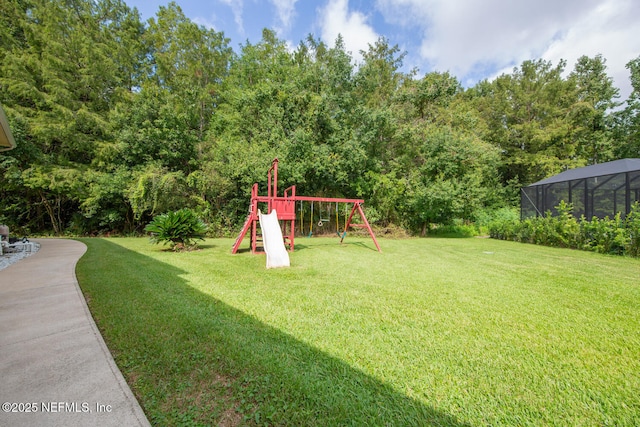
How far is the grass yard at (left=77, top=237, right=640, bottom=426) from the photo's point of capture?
1404 mm

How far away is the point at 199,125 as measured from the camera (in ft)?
46.7

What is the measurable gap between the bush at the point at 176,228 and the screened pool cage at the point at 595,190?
1289 centimetres

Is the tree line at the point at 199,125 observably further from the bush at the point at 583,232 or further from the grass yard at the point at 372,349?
the grass yard at the point at 372,349

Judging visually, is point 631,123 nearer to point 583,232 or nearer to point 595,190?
point 595,190

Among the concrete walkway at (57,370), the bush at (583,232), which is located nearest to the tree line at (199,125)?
the bush at (583,232)

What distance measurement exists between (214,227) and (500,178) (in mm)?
21441

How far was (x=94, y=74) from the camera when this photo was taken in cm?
1230

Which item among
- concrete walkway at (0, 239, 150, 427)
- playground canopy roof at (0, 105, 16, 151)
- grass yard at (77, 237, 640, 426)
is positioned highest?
playground canopy roof at (0, 105, 16, 151)

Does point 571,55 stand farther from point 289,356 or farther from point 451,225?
point 289,356

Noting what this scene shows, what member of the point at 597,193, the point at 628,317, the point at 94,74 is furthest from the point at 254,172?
the point at 597,193

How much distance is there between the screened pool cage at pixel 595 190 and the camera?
27.0ft

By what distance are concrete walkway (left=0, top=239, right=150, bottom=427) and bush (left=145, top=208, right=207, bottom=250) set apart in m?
3.83

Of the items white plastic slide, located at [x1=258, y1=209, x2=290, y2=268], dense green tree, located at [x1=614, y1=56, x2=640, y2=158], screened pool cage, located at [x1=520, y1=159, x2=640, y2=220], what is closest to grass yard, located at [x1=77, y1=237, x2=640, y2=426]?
white plastic slide, located at [x1=258, y1=209, x2=290, y2=268]

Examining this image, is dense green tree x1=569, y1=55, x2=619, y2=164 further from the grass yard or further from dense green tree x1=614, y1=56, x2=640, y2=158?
the grass yard
